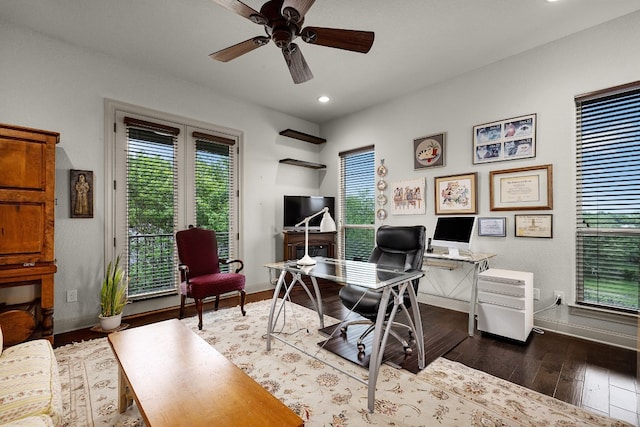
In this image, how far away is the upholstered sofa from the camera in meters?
1.13

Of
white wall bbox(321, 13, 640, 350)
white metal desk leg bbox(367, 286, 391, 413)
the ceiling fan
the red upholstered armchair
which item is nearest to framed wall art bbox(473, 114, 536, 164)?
white wall bbox(321, 13, 640, 350)

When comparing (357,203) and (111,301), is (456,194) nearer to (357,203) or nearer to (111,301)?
(357,203)

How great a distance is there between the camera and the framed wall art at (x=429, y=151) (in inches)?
150

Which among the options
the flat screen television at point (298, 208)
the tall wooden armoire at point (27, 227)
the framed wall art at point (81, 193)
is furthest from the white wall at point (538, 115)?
the tall wooden armoire at point (27, 227)

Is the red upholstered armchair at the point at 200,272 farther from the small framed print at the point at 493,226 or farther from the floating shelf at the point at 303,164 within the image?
the small framed print at the point at 493,226

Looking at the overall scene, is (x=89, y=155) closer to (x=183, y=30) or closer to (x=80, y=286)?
(x=80, y=286)

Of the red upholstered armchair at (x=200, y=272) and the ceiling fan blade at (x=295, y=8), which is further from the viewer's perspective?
the red upholstered armchair at (x=200, y=272)

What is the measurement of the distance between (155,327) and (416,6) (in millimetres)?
3311

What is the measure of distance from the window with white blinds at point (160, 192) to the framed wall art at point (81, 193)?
0.66 ft

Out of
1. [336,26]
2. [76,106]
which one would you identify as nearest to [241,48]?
[336,26]

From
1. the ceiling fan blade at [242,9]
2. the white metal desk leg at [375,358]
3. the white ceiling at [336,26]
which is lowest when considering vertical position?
the white metal desk leg at [375,358]

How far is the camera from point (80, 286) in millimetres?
3039

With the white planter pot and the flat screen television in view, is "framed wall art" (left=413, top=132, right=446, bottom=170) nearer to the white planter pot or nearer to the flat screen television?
the flat screen television

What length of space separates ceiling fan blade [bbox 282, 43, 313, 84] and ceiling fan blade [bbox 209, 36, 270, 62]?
17 cm
